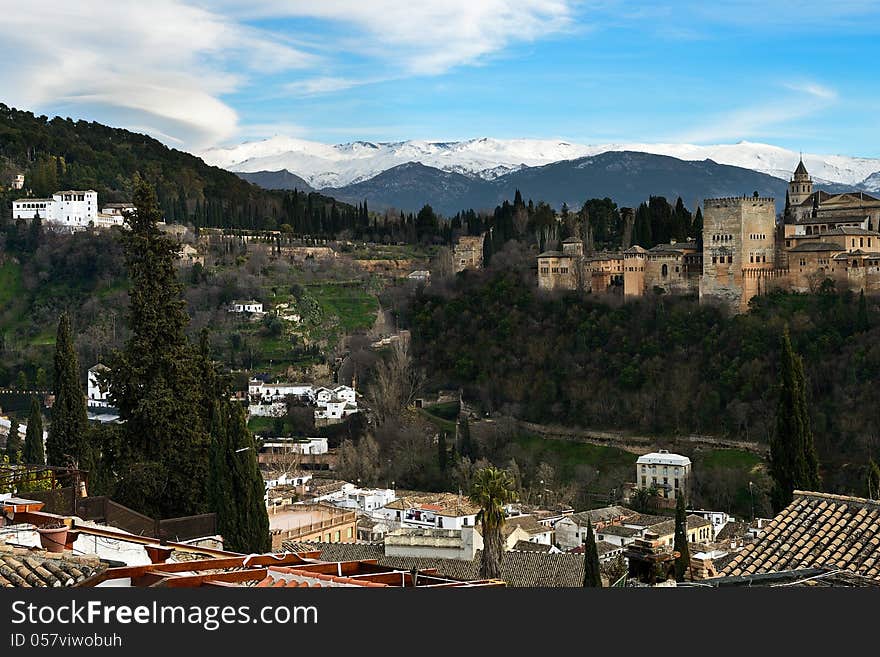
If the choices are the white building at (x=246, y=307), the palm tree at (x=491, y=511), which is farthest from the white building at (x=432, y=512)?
the white building at (x=246, y=307)

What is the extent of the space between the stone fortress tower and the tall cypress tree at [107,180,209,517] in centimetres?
3002

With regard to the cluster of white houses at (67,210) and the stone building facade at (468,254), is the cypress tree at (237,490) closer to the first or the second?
the stone building facade at (468,254)

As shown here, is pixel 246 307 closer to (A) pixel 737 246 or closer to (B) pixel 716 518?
(A) pixel 737 246

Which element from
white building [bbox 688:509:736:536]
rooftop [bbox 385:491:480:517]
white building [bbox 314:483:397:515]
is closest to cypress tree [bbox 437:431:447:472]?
white building [bbox 314:483:397:515]

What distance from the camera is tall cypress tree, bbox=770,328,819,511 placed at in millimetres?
20953

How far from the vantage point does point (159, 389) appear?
55.1 ft

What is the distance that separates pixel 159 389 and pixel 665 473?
25.9 meters

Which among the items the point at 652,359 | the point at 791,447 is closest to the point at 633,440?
the point at 652,359

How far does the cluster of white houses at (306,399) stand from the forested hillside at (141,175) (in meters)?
18.4

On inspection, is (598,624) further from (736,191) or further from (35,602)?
(736,191)

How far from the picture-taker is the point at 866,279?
42.7 meters

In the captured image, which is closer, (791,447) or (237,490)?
(237,490)

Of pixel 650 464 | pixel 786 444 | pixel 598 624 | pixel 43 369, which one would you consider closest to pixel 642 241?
pixel 650 464

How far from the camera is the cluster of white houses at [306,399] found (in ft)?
164
